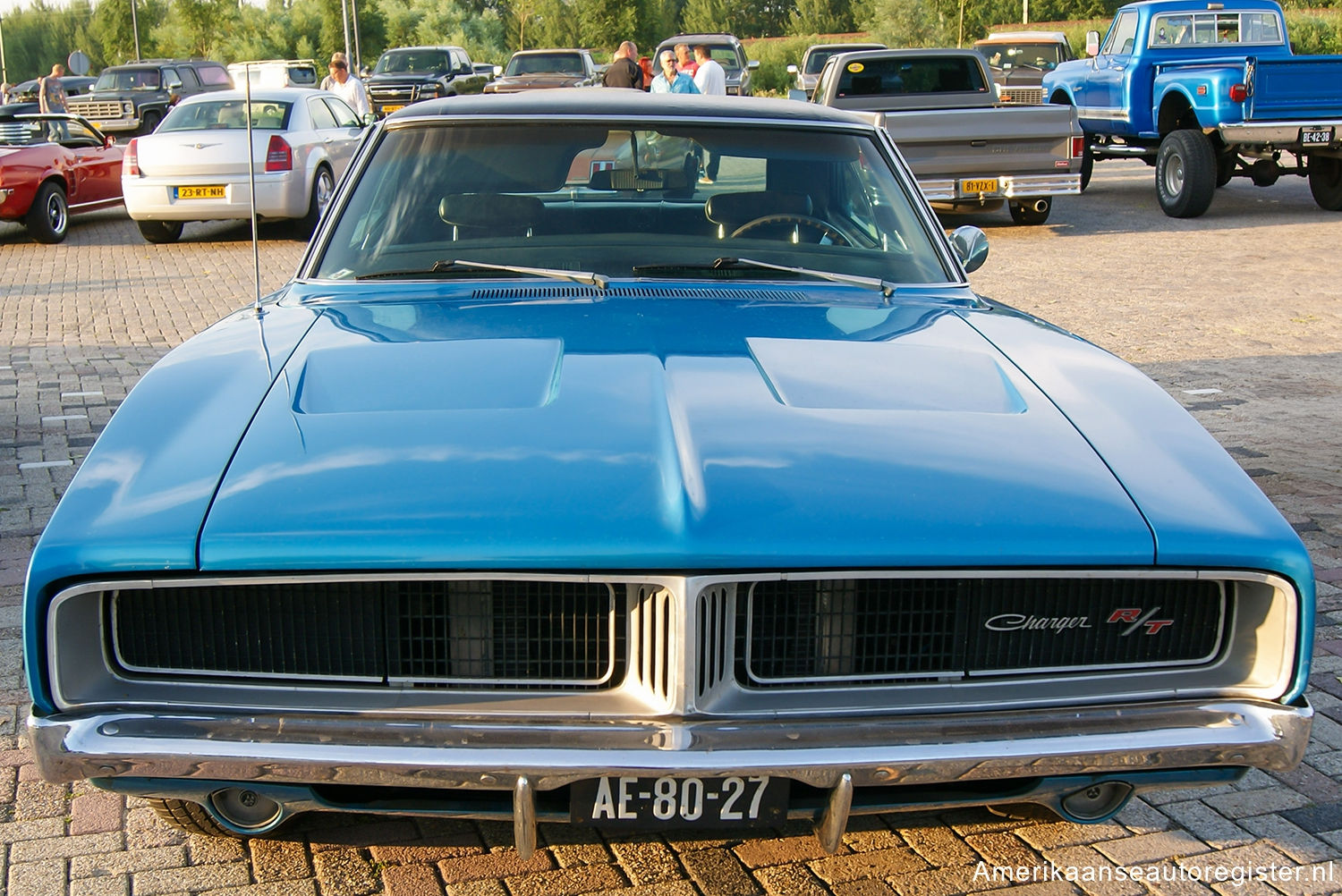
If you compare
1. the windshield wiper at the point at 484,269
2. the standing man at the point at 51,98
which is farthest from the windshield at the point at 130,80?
the windshield wiper at the point at 484,269

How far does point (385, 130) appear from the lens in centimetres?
389

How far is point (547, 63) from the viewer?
27.7 metres

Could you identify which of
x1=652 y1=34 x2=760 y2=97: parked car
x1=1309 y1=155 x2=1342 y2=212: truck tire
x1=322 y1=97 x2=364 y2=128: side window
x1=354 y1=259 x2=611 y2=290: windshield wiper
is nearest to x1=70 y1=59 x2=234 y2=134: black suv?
x1=652 y1=34 x2=760 y2=97: parked car

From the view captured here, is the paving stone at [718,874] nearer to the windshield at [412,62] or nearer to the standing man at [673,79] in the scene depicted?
the standing man at [673,79]

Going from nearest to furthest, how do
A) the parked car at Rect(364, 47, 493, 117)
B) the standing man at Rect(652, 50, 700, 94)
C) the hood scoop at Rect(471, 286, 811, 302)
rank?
the hood scoop at Rect(471, 286, 811, 302), the standing man at Rect(652, 50, 700, 94), the parked car at Rect(364, 47, 493, 117)

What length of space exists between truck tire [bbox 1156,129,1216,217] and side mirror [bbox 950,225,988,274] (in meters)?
11.0

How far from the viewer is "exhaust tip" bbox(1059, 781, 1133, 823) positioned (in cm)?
243

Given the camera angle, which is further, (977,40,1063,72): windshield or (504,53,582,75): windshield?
(504,53,582,75): windshield

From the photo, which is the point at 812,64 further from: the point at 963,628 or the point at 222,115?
the point at 963,628

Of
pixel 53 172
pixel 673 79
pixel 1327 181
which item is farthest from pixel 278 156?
pixel 1327 181

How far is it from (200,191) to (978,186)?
750cm

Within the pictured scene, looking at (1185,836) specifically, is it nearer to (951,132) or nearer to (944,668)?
(944,668)

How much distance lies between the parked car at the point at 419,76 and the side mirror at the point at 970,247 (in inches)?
1038

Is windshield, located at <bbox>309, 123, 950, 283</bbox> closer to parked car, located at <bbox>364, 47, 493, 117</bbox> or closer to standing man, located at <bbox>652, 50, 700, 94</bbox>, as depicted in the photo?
standing man, located at <bbox>652, 50, 700, 94</bbox>
